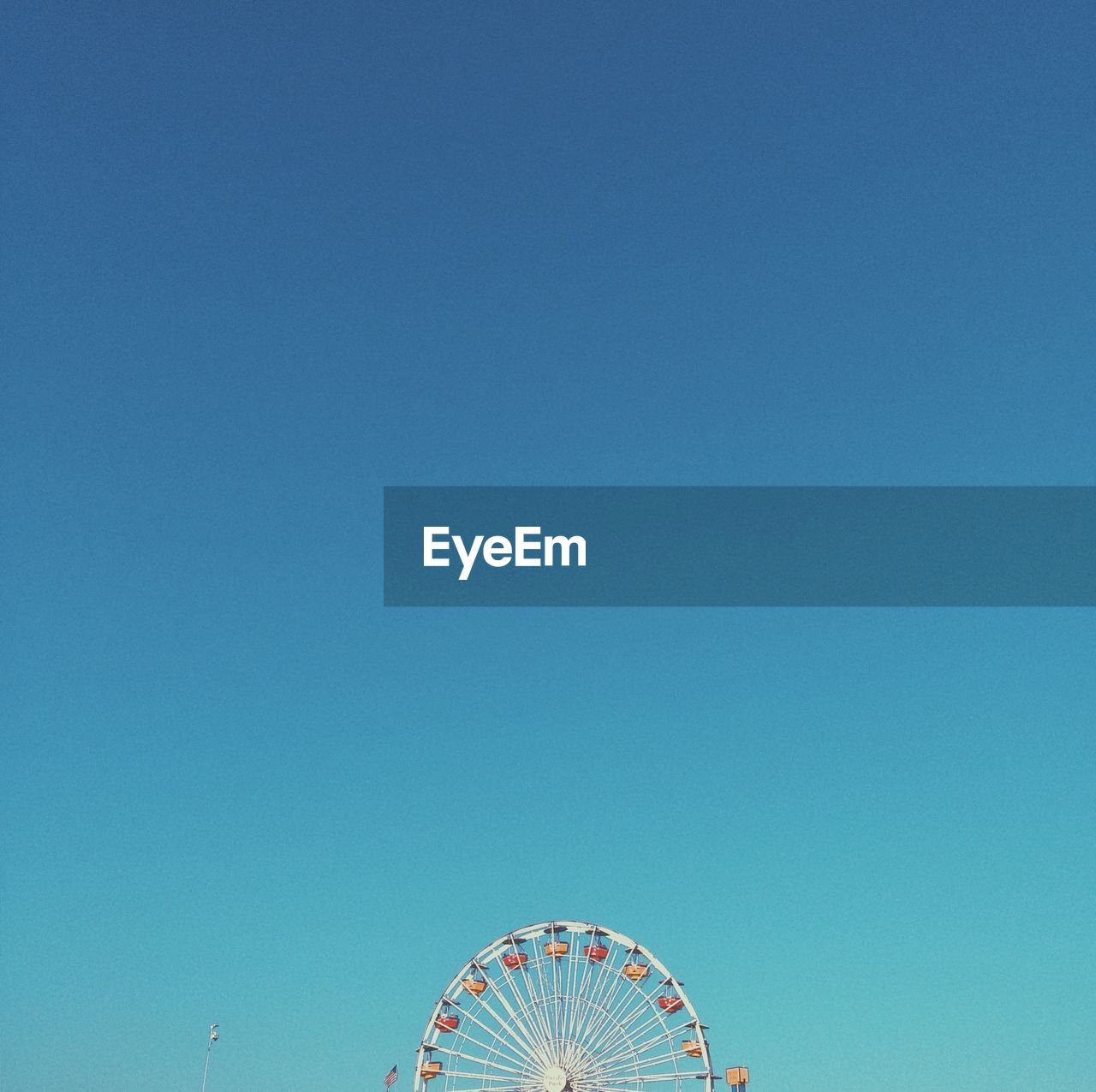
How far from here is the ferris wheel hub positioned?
75.1 m

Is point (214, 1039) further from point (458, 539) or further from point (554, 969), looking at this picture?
point (458, 539)

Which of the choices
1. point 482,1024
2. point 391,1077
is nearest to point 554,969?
point 482,1024

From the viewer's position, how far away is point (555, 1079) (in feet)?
Result: 247

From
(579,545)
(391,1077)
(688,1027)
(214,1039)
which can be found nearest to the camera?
(579,545)

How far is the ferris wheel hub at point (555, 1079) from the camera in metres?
75.1

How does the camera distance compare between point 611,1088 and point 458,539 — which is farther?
point 611,1088

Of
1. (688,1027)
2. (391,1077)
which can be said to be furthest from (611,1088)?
(391,1077)

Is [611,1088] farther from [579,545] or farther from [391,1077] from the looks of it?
[579,545]

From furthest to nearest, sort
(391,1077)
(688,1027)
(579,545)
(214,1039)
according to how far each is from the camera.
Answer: (214,1039) < (391,1077) < (688,1027) < (579,545)

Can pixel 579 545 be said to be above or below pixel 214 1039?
above

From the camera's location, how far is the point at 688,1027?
73.8 m

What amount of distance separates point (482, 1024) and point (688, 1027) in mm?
14105

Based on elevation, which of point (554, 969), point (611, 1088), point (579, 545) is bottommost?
point (611, 1088)

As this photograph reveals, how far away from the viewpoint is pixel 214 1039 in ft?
315
